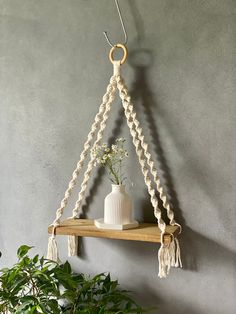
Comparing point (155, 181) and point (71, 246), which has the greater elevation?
point (155, 181)

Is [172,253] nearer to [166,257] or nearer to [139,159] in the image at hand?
[166,257]

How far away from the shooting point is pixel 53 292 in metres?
1.25

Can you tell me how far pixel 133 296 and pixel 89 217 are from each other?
341 millimetres

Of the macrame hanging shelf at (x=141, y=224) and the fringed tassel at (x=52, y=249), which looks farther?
the fringed tassel at (x=52, y=249)

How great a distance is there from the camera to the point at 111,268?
56.9 inches

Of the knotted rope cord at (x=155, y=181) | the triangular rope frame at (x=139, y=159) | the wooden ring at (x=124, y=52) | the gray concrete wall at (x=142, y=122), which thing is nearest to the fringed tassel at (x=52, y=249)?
the triangular rope frame at (x=139, y=159)

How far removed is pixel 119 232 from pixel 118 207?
0.09 m

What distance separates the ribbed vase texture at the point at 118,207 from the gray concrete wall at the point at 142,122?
0.35 ft

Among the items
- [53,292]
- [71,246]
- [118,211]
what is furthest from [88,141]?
[53,292]

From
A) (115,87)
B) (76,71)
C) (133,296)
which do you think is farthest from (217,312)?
(76,71)

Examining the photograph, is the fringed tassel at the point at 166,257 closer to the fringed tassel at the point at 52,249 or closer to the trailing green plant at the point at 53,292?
the trailing green plant at the point at 53,292

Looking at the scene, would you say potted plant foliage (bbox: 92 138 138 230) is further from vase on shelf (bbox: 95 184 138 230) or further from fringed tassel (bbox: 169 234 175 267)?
fringed tassel (bbox: 169 234 175 267)

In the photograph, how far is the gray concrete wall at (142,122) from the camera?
1315 millimetres

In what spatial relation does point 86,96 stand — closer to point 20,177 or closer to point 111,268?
point 20,177
